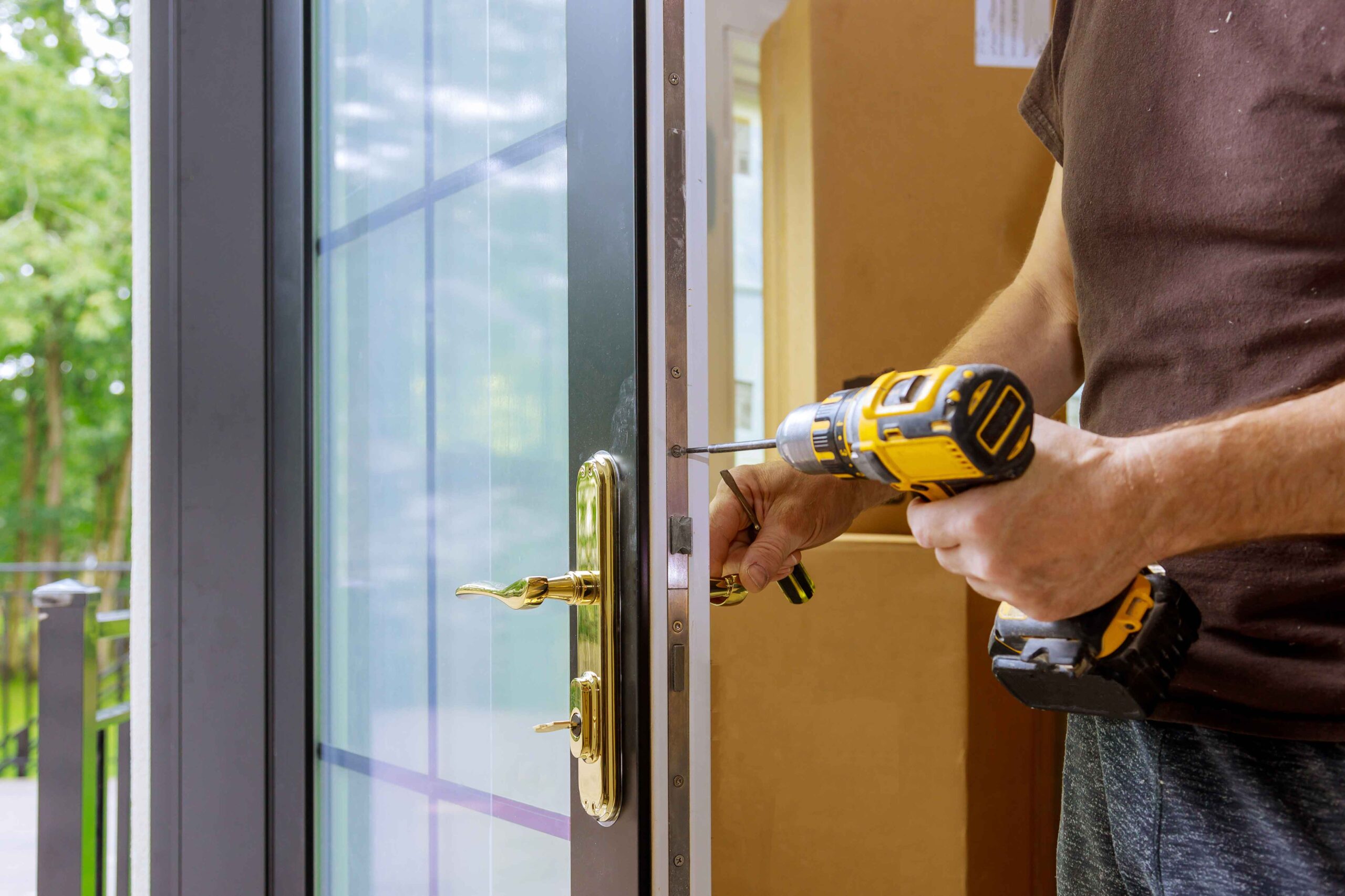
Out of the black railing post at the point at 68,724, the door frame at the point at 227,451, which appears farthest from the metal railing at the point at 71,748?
the door frame at the point at 227,451

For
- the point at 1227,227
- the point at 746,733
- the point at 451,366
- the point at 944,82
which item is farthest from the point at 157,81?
the point at 1227,227

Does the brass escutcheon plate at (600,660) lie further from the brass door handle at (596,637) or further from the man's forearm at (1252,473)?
the man's forearm at (1252,473)

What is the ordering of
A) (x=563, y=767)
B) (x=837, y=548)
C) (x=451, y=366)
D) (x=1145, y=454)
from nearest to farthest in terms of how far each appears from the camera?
(x=1145, y=454) → (x=563, y=767) → (x=451, y=366) → (x=837, y=548)

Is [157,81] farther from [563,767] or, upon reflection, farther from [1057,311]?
[1057,311]

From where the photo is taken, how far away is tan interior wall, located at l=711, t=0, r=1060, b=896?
1110 millimetres

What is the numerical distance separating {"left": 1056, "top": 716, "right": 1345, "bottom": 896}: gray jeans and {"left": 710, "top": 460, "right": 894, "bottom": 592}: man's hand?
261 millimetres

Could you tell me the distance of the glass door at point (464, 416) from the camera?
2.32ft

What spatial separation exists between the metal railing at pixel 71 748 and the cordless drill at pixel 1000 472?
139 cm

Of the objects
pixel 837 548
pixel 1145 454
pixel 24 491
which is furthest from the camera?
pixel 24 491

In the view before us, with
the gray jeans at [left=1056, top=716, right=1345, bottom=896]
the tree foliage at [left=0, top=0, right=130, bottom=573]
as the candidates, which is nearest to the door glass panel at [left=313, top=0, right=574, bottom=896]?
the gray jeans at [left=1056, top=716, right=1345, bottom=896]

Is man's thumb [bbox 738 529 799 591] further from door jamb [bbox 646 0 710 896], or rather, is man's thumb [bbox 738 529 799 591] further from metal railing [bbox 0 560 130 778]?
metal railing [bbox 0 560 130 778]

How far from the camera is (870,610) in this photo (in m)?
1.14

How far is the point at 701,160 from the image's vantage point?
0.69 m

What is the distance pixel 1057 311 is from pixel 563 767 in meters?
0.63
